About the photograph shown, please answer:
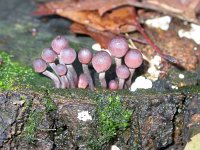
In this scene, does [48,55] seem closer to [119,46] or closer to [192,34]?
[119,46]

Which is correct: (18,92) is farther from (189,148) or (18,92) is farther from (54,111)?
(189,148)

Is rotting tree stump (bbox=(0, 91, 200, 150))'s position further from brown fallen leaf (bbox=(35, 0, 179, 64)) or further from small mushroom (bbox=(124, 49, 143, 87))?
brown fallen leaf (bbox=(35, 0, 179, 64))

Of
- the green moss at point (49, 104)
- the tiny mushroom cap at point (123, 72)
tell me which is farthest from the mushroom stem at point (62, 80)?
the tiny mushroom cap at point (123, 72)

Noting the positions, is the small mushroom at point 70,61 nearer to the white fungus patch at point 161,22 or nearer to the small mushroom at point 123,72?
the small mushroom at point 123,72

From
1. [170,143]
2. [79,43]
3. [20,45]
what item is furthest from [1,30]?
[170,143]

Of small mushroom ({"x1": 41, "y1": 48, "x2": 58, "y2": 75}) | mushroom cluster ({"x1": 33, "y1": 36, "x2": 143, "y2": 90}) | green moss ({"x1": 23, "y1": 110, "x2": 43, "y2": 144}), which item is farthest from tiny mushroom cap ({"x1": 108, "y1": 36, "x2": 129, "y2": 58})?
green moss ({"x1": 23, "y1": 110, "x2": 43, "y2": 144})

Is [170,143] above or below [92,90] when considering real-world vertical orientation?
below

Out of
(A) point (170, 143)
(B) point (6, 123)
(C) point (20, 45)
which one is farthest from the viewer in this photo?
(C) point (20, 45)

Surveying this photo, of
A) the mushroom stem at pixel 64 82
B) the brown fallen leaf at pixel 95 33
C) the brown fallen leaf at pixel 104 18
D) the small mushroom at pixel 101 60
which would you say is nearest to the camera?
the small mushroom at pixel 101 60
